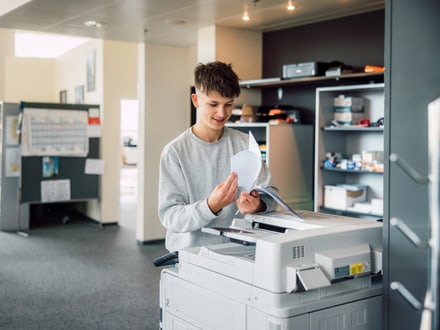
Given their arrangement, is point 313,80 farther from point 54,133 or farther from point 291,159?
point 54,133

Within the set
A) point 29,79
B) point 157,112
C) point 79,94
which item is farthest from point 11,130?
point 29,79

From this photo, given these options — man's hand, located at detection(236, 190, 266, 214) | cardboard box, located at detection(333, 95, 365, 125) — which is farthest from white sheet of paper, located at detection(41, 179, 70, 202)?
man's hand, located at detection(236, 190, 266, 214)

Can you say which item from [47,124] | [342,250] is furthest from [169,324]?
[47,124]

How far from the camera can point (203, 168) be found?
7.02 feet

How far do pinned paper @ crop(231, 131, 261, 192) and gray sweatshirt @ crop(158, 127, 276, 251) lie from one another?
0.13 meters

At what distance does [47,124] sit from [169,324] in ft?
19.5

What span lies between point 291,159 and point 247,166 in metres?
3.36

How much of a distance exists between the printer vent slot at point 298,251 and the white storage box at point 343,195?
3.17m

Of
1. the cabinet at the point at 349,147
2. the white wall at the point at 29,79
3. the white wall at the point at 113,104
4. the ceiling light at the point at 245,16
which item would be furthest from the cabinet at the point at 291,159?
the white wall at the point at 29,79

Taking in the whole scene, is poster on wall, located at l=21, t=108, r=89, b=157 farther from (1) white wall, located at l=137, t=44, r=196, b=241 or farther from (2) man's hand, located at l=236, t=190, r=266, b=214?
(2) man's hand, located at l=236, t=190, r=266, b=214

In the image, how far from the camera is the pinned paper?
198 centimetres

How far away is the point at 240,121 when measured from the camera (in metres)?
5.68

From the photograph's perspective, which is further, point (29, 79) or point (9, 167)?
point (29, 79)

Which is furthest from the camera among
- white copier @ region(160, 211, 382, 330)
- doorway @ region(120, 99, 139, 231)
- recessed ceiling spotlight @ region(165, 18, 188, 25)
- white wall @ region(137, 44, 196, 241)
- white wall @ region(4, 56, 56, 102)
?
white wall @ region(4, 56, 56, 102)
